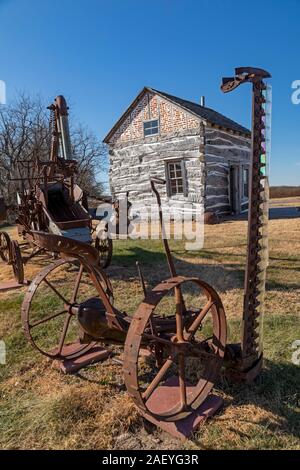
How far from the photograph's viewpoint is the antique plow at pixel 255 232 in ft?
7.77

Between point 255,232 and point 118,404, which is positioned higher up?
point 255,232

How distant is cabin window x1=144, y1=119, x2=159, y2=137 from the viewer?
1326cm

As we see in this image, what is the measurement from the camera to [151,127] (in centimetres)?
1340

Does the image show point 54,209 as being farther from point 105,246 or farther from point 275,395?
point 275,395

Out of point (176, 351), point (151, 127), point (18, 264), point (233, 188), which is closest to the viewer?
point (176, 351)

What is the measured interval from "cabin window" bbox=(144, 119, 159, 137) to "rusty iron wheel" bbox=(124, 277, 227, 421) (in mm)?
11469

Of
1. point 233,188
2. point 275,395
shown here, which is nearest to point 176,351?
point 275,395

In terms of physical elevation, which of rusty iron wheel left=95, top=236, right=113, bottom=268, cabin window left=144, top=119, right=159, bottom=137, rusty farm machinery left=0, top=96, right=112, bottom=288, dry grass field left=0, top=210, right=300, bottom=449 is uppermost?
cabin window left=144, top=119, right=159, bottom=137

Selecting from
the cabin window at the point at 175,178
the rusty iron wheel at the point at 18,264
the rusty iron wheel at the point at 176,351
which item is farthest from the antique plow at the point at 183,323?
the cabin window at the point at 175,178

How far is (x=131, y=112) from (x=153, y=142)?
1638mm

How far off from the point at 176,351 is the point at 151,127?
1216 cm

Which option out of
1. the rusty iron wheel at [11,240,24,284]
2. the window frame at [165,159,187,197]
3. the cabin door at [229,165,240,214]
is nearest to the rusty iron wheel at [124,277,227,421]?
the rusty iron wheel at [11,240,24,284]

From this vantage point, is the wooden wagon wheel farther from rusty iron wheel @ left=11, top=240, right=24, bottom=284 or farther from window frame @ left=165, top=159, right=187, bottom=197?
window frame @ left=165, top=159, right=187, bottom=197

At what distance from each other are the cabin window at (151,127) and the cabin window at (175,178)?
143 cm
